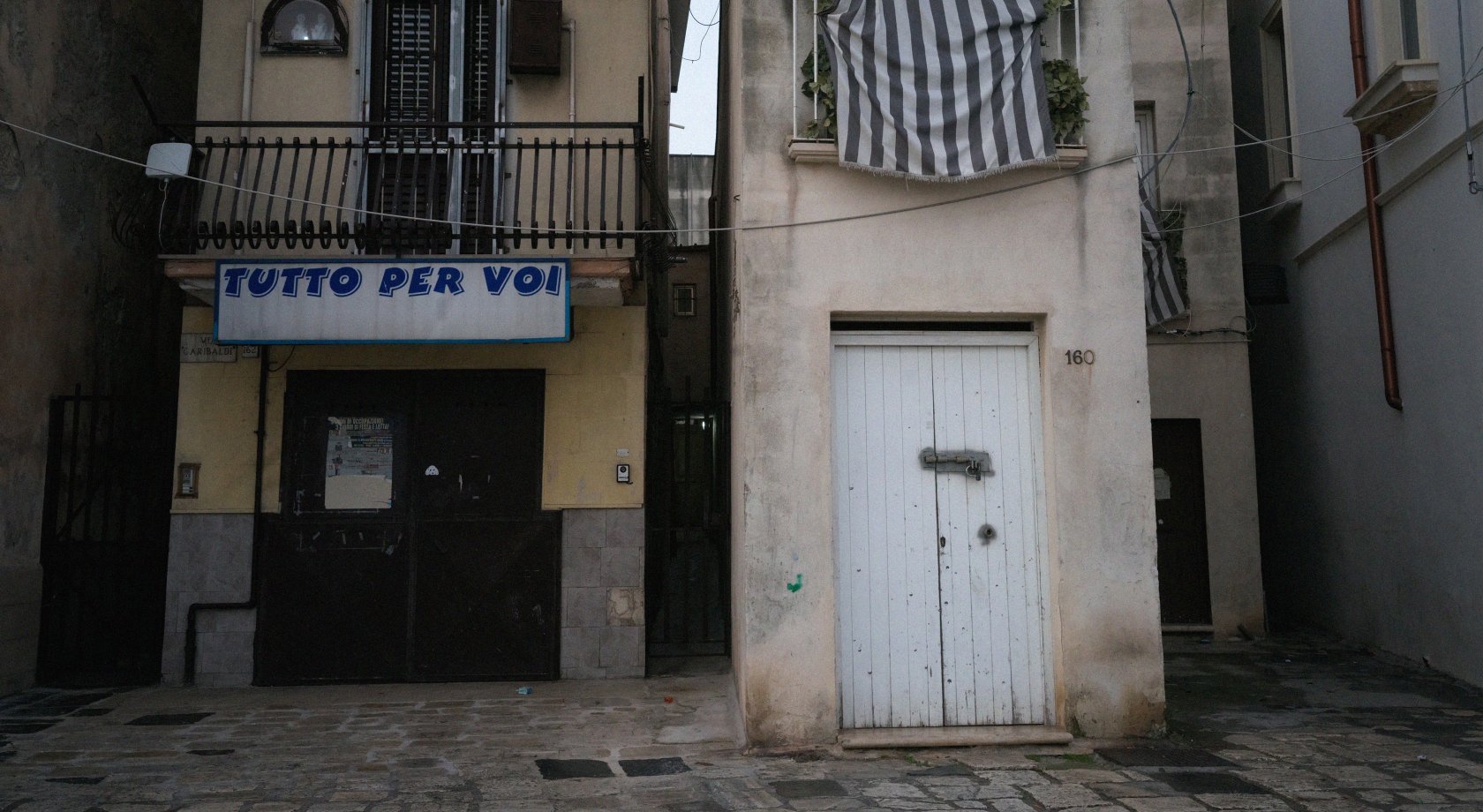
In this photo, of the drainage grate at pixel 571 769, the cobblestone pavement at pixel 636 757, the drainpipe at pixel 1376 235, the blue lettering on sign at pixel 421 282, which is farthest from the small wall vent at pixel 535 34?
the drainpipe at pixel 1376 235

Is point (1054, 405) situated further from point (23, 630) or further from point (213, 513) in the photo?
point (23, 630)

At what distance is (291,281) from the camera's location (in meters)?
8.00

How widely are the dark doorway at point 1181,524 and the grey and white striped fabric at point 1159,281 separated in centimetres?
127

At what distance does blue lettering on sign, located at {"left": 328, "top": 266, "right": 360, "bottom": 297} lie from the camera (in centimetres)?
798

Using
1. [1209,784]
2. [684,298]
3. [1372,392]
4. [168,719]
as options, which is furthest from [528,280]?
[684,298]

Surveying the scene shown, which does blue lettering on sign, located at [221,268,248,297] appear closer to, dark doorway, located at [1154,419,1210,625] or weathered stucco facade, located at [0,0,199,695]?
weathered stucco facade, located at [0,0,199,695]

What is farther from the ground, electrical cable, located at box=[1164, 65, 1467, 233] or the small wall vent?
the small wall vent

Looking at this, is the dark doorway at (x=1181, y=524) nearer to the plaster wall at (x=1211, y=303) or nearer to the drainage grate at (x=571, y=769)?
the plaster wall at (x=1211, y=303)

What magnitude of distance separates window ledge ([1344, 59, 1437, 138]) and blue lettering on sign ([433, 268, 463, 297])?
8.24 metres

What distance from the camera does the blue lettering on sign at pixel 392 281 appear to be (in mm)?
7988

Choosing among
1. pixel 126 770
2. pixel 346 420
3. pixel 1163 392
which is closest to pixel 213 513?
pixel 346 420

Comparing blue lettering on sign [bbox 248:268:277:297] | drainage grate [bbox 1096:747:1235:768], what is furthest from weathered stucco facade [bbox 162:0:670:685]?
drainage grate [bbox 1096:747:1235:768]

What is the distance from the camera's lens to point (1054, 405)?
6617mm

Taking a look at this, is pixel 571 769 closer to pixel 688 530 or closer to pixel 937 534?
pixel 937 534
